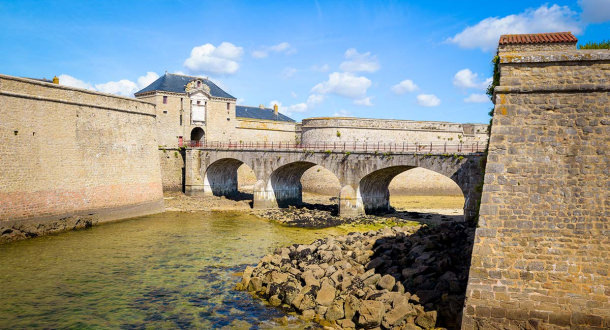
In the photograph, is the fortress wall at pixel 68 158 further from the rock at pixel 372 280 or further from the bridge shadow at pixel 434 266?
the bridge shadow at pixel 434 266

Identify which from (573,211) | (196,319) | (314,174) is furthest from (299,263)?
(314,174)

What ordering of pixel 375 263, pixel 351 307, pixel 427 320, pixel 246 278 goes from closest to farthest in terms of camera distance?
pixel 427 320 → pixel 351 307 → pixel 375 263 → pixel 246 278

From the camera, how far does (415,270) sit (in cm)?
1345

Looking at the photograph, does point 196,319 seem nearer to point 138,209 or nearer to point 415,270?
point 415,270

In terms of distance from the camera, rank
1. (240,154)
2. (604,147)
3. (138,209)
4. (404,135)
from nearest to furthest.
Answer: (604,147) < (138,209) < (240,154) < (404,135)

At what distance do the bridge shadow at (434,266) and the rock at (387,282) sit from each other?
0.29m

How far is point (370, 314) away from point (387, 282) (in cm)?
179

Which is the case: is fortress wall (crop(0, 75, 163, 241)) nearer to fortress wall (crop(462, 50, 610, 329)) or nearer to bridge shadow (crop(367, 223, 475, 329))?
bridge shadow (crop(367, 223, 475, 329))

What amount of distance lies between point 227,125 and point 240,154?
9833mm

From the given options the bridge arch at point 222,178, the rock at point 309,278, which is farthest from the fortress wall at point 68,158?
the rock at point 309,278

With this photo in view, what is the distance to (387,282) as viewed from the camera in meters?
13.3

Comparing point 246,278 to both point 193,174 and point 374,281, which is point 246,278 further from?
point 193,174

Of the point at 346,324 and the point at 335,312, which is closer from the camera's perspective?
the point at 346,324

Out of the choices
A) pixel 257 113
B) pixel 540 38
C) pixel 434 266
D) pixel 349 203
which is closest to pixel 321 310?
pixel 434 266
